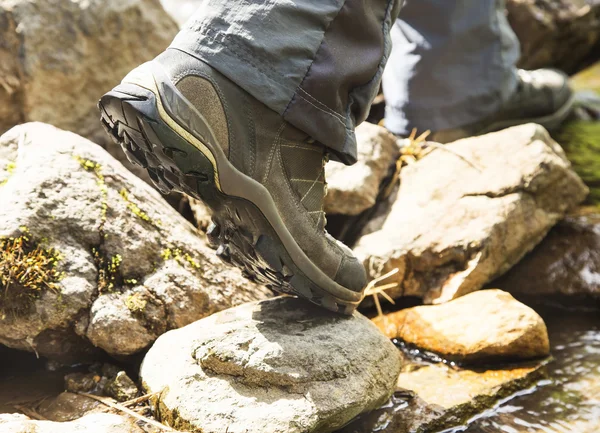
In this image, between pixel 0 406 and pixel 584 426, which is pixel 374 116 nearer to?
pixel 584 426

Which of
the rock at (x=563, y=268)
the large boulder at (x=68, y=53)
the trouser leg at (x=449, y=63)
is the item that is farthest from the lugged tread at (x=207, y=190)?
the trouser leg at (x=449, y=63)

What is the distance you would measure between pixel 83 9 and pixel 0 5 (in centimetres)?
36

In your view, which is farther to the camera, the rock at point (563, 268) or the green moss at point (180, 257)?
the rock at point (563, 268)

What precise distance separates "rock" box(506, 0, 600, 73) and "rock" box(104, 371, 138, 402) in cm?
467

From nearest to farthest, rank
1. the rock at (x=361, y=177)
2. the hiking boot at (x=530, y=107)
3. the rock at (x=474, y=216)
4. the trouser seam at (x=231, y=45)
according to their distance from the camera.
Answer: the trouser seam at (x=231, y=45) < the rock at (x=474, y=216) < the rock at (x=361, y=177) < the hiking boot at (x=530, y=107)

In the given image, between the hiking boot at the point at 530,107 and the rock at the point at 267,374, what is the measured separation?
1951mm

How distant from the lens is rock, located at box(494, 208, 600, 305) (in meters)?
2.59

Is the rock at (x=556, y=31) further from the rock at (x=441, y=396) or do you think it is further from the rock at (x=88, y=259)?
the rock at (x=88, y=259)

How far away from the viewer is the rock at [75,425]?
1457 millimetres

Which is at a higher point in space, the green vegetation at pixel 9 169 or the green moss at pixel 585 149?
the green moss at pixel 585 149

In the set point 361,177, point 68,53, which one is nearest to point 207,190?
point 361,177

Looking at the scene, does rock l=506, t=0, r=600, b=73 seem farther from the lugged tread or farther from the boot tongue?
the lugged tread

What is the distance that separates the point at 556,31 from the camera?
218 inches

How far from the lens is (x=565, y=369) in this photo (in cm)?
210
